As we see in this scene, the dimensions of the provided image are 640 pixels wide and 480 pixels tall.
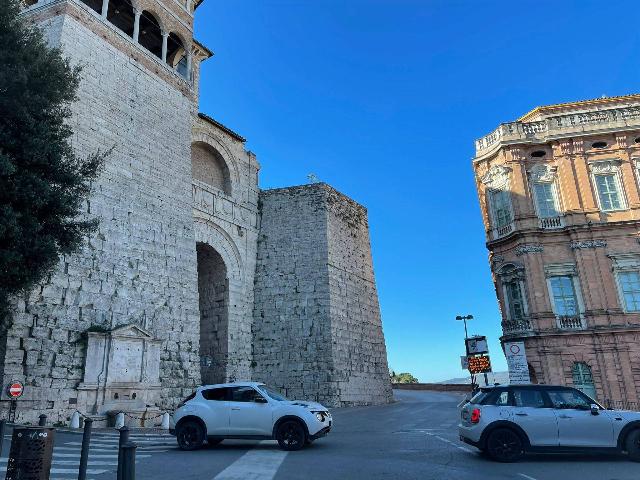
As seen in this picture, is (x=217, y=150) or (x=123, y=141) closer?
(x=123, y=141)

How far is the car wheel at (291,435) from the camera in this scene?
30.6 ft

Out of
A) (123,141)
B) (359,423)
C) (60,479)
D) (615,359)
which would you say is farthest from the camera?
(615,359)

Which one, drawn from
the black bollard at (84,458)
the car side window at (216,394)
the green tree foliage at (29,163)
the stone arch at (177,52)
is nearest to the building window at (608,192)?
the car side window at (216,394)

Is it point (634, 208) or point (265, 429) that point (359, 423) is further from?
point (634, 208)

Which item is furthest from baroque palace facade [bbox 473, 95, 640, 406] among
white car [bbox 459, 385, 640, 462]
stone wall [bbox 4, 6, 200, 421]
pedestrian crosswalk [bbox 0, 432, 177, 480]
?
pedestrian crosswalk [bbox 0, 432, 177, 480]

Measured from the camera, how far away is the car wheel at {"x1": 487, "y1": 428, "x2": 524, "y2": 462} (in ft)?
26.5

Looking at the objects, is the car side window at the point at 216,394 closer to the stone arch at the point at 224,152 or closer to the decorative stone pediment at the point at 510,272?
the stone arch at the point at 224,152

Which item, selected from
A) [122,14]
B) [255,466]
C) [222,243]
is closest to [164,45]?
[122,14]

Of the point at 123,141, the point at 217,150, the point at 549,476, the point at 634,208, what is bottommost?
the point at 549,476

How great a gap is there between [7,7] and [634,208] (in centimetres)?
2450

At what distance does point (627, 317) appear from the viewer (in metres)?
20.1

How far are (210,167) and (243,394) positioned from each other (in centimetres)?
1567

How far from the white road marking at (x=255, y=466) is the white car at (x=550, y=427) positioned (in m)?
3.56

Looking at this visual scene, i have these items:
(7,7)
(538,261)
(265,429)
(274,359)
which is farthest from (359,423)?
(7,7)
